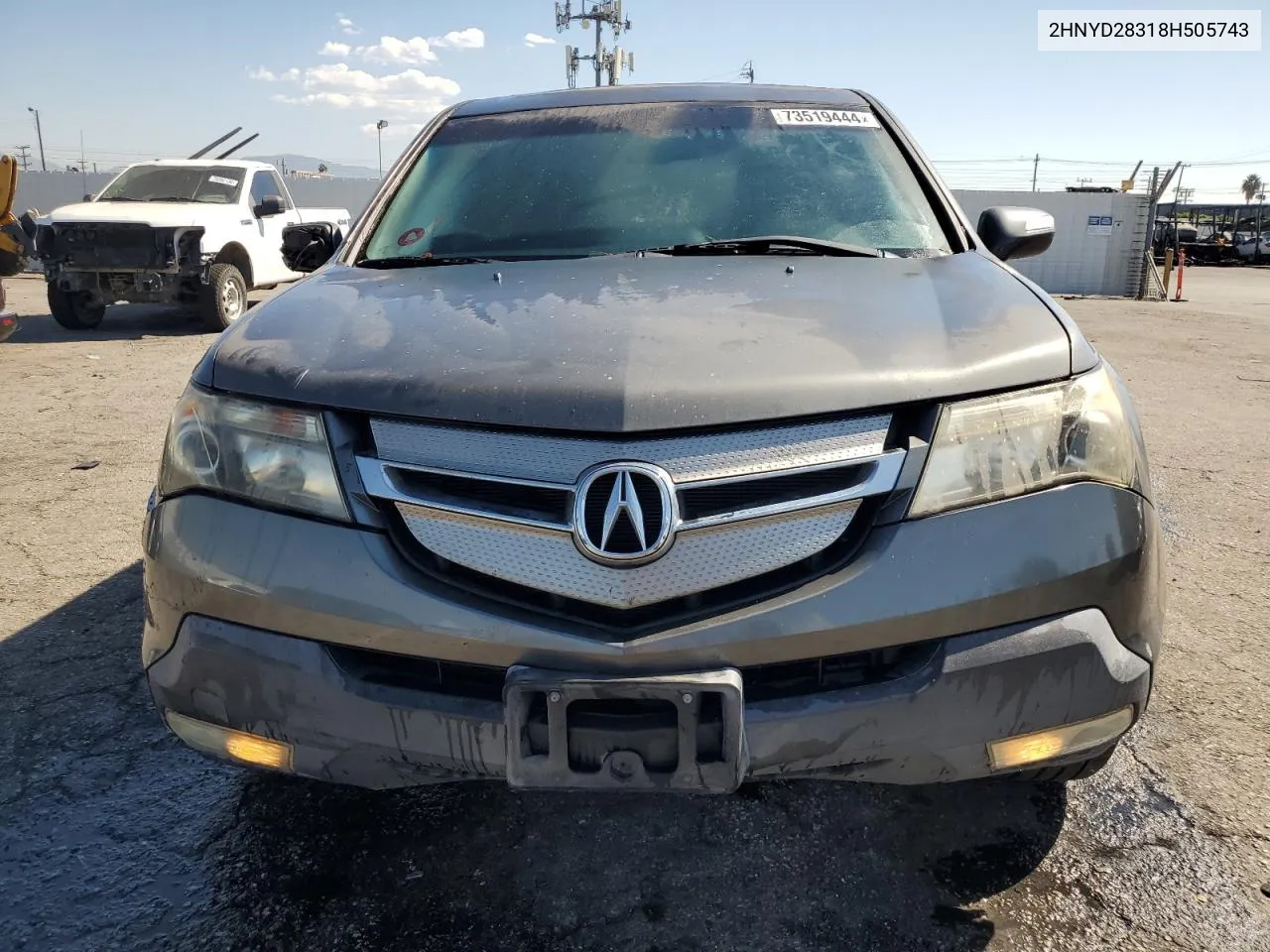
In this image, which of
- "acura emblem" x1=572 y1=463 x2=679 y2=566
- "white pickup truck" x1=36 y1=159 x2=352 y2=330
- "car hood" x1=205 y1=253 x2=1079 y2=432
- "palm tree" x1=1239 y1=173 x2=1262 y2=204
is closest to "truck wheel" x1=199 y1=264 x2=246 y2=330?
"white pickup truck" x1=36 y1=159 x2=352 y2=330

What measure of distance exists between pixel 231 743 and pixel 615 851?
2.69 feet

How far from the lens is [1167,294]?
68.3ft

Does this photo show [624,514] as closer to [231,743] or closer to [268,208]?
[231,743]

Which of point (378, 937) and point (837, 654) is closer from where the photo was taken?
point (837, 654)

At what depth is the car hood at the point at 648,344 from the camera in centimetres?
151

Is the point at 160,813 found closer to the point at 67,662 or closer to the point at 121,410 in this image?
the point at 67,662

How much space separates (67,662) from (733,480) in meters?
2.38

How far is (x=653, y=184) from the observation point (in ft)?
8.56

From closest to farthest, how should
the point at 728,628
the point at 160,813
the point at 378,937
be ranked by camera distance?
the point at 728,628
the point at 378,937
the point at 160,813

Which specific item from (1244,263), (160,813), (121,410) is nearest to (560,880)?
(160,813)

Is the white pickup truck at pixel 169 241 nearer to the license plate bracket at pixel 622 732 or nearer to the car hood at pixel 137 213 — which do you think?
the car hood at pixel 137 213

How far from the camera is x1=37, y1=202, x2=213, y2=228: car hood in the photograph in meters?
9.48

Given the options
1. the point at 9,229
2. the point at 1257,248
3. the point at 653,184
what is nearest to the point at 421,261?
the point at 653,184

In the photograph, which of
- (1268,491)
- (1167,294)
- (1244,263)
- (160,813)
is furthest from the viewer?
(1244,263)
